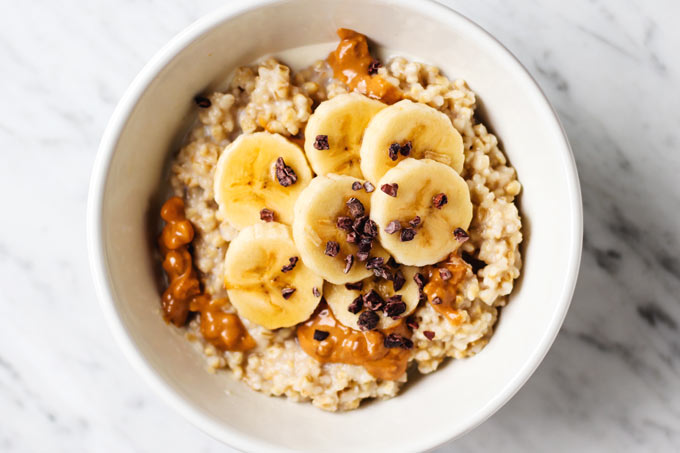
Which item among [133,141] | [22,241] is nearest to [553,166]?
[133,141]

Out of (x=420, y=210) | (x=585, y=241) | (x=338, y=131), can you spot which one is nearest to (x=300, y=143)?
(x=338, y=131)

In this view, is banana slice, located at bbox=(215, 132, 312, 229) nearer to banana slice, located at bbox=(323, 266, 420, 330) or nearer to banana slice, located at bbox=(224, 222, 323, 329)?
banana slice, located at bbox=(224, 222, 323, 329)

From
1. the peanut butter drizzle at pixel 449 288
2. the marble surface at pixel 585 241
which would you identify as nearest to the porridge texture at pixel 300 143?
the peanut butter drizzle at pixel 449 288

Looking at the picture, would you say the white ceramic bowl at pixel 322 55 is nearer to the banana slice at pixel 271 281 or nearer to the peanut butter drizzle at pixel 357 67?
the peanut butter drizzle at pixel 357 67

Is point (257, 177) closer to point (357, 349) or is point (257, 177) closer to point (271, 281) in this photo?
point (271, 281)

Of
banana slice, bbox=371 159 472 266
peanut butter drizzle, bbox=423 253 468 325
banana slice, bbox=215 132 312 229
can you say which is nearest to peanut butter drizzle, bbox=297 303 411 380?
peanut butter drizzle, bbox=423 253 468 325

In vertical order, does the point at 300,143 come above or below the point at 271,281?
above

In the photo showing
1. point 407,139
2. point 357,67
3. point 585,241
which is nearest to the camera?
point 407,139

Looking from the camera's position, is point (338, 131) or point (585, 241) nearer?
point (338, 131)
